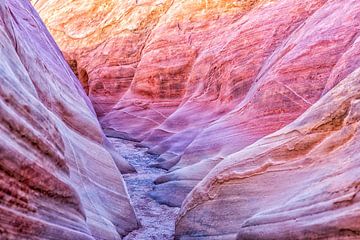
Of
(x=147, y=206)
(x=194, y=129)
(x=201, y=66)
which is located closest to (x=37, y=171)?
(x=147, y=206)

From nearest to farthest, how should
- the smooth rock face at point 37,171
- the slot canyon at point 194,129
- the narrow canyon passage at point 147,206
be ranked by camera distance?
the smooth rock face at point 37,171 < the slot canyon at point 194,129 < the narrow canyon passage at point 147,206

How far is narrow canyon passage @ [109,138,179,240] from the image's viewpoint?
6.88 meters

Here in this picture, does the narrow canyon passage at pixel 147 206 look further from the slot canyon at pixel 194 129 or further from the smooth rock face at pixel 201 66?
the smooth rock face at pixel 201 66

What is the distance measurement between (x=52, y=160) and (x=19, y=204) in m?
0.75

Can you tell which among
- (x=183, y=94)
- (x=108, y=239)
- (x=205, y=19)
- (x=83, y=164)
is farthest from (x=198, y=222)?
(x=205, y=19)

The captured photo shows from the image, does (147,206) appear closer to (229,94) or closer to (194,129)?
(194,129)

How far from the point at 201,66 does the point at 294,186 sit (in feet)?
30.9

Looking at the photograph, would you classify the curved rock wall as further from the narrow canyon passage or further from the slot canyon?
the narrow canyon passage

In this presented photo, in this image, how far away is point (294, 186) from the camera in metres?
5.39

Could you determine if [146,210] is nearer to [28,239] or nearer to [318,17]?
[28,239]

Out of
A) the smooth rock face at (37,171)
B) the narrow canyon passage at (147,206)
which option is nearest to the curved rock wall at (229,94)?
the narrow canyon passage at (147,206)

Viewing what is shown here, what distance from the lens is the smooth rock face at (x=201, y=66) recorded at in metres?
8.88

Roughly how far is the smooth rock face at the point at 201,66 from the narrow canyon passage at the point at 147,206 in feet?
0.88

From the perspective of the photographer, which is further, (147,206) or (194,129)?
(194,129)
